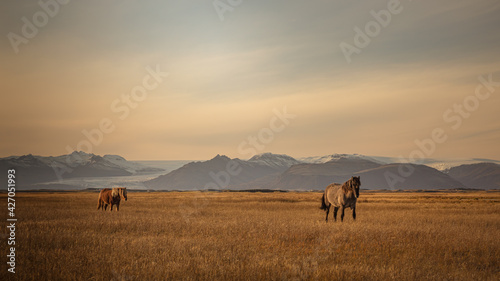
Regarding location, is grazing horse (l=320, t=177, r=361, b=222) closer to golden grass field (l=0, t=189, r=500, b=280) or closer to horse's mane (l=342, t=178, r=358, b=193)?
horse's mane (l=342, t=178, r=358, b=193)

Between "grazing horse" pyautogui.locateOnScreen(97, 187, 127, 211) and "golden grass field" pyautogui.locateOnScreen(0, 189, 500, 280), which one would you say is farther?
"grazing horse" pyautogui.locateOnScreen(97, 187, 127, 211)

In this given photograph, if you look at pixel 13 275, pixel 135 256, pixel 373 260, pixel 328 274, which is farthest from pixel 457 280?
pixel 13 275

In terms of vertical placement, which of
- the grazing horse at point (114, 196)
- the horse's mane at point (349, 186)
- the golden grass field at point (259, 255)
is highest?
the horse's mane at point (349, 186)

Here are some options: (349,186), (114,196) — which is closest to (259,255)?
(349,186)

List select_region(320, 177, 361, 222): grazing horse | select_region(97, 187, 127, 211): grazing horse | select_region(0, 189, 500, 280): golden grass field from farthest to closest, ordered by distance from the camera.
→ select_region(97, 187, 127, 211): grazing horse → select_region(320, 177, 361, 222): grazing horse → select_region(0, 189, 500, 280): golden grass field

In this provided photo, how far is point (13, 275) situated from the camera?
25.9ft

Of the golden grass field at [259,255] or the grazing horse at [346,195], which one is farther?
the grazing horse at [346,195]

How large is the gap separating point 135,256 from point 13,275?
9.82 feet

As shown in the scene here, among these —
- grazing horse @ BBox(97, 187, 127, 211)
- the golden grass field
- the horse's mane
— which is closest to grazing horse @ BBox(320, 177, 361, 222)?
the horse's mane

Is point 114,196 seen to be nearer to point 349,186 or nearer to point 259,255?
point 349,186

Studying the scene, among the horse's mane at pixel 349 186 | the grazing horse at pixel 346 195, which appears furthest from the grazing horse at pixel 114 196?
the horse's mane at pixel 349 186

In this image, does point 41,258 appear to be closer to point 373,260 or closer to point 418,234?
point 373,260

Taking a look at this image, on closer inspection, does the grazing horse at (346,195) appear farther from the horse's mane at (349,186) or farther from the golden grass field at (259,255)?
the golden grass field at (259,255)

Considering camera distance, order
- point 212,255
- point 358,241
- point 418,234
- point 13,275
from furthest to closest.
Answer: point 418,234, point 358,241, point 212,255, point 13,275
